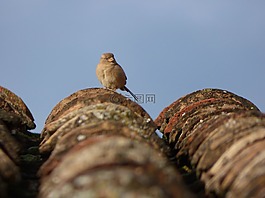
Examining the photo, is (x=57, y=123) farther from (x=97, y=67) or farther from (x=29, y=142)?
(x=97, y=67)

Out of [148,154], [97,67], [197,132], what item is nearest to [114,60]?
[97,67]

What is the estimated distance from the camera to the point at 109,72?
30.4 feet

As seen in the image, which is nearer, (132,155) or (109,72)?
(132,155)

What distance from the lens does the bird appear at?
30.5 ft

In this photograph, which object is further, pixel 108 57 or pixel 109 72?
pixel 108 57

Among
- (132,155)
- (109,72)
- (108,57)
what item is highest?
(132,155)

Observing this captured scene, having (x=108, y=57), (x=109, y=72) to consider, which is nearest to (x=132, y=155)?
(x=109, y=72)

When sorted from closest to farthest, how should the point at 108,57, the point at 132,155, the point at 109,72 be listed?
the point at 132,155 < the point at 109,72 < the point at 108,57

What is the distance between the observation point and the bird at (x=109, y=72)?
930 cm

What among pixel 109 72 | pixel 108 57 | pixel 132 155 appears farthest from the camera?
pixel 108 57

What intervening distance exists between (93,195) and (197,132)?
6.08ft

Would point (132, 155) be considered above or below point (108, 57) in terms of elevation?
above

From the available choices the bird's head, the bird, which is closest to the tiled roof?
the bird

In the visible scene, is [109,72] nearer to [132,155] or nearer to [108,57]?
[108,57]
